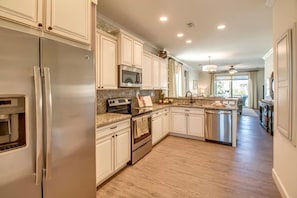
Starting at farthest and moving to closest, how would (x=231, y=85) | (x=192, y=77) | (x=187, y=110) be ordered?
(x=231, y=85) → (x=192, y=77) → (x=187, y=110)

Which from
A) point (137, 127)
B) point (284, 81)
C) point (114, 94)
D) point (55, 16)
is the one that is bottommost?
point (137, 127)

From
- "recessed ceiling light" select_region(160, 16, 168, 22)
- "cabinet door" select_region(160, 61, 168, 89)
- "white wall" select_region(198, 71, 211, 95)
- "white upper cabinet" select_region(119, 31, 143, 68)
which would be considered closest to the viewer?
"white upper cabinet" select_region(119, 31, 143, 68)

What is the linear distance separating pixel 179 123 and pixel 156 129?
959 millimetres

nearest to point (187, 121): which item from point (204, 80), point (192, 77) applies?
point (192, 77)

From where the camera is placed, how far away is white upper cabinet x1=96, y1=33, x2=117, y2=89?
106 inches

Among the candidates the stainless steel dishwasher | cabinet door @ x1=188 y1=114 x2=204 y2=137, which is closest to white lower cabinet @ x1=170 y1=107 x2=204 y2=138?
cabinet door @ x1=188 y1=114 x2=204 y2=137

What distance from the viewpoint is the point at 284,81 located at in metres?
1.99

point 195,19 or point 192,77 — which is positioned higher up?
point 195,19

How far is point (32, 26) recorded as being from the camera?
1.34m

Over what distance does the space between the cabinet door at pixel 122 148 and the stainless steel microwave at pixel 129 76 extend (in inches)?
36.9

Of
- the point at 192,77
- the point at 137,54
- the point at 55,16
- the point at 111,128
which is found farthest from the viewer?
the point at 192,77

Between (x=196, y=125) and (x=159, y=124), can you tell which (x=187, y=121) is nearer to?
(x=196, y=125)

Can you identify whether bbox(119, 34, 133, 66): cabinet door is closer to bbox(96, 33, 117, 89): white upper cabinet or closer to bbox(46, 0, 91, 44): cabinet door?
bbox(96, 33, 117, 89): white upper cabinet

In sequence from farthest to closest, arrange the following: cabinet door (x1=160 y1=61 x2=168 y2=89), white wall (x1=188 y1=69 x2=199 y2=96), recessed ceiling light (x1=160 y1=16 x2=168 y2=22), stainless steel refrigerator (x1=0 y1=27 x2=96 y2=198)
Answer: white wall (x1=188 y1=69 x2=199 y2=96), cabinet door (x1=160 y1=61 x2=168 y2=89), recessed ceiling light (x1=160 y1=16 x2=168 y2=22), stainless steel refrigerator (x1=0 y1=27 x2=96 y2=198)
